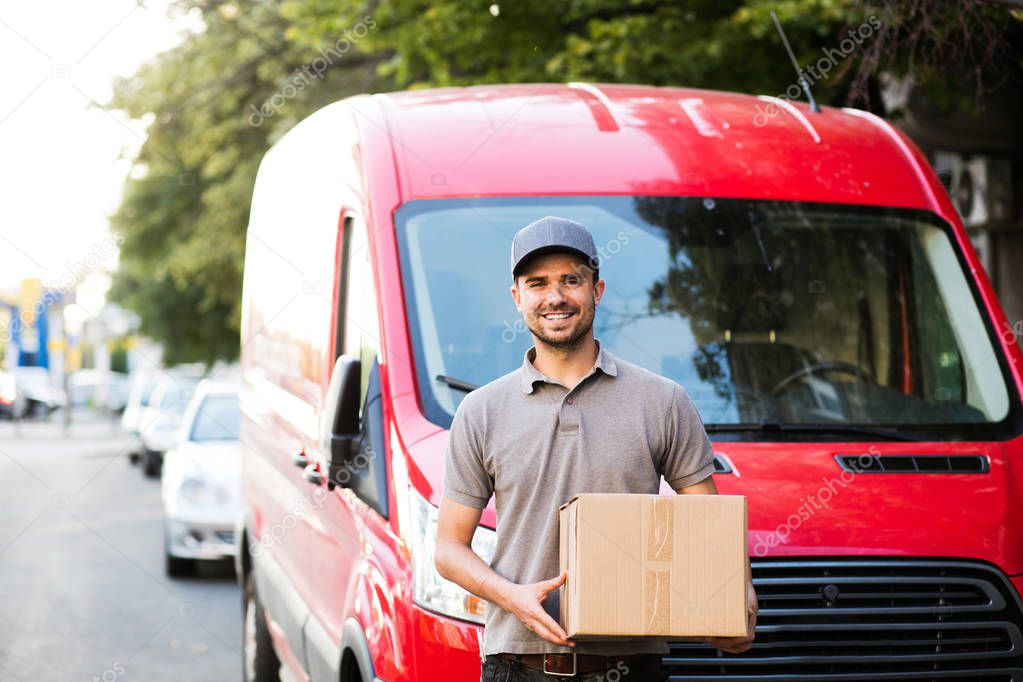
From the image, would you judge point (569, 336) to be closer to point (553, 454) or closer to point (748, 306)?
point (553, 454)

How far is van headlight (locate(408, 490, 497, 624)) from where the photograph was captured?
158 inches

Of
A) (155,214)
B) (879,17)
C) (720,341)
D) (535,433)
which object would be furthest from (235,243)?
(535,433)

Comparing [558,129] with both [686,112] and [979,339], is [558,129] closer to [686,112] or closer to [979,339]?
[686,112]

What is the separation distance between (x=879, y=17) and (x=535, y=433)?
248 inches

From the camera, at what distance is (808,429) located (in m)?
4.75

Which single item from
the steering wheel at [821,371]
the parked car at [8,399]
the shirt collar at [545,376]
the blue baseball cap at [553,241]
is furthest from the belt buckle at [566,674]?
the parked car at [8,399]

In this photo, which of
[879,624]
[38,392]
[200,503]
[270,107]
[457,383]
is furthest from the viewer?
[38,392]

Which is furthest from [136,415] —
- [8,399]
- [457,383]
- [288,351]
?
[457,383]

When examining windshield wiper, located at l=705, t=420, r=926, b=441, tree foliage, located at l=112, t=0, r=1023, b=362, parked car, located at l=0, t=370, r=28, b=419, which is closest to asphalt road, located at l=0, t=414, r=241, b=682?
tree foliage, located at l=112, t=0, r=1023, b=362

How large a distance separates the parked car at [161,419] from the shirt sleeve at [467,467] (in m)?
18.4

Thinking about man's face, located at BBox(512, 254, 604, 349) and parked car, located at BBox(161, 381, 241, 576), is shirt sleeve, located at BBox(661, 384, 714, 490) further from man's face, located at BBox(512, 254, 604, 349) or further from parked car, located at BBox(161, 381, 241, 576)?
parked car, located at BBox(161, 381, 241, 576)

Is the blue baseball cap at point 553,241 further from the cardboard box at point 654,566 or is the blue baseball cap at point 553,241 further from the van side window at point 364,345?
the van side window at point 364,345

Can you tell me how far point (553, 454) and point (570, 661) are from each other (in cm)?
46

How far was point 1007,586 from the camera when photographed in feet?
14.2
